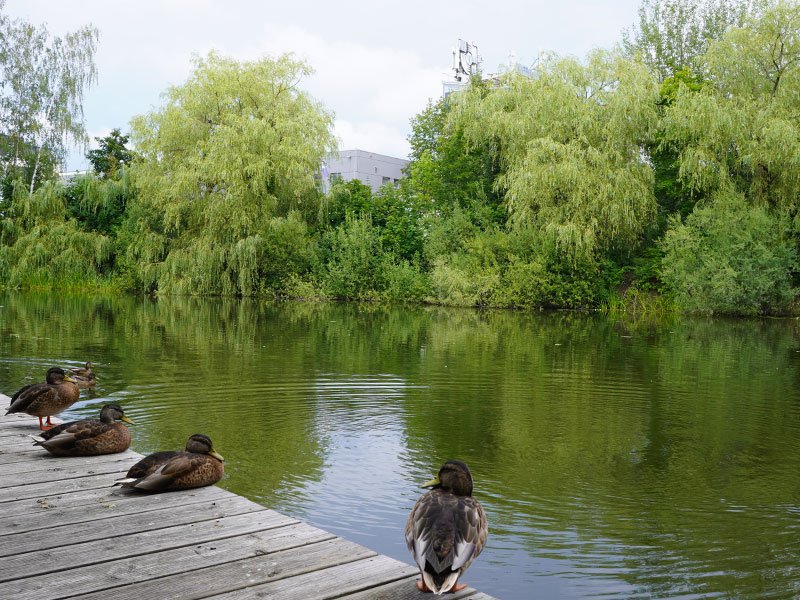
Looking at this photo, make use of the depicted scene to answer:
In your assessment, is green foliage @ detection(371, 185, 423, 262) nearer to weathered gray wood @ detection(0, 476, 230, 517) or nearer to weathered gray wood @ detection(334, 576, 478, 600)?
weathered gray wood @ detection(0, 476, 230, 517)

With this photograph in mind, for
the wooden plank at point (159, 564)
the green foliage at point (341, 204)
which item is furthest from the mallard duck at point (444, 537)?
the green foliage at point (341, 204)

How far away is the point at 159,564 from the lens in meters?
3.32

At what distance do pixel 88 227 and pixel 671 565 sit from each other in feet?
123

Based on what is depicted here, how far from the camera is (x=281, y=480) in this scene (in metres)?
6.32

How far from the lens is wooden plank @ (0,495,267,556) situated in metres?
3.56

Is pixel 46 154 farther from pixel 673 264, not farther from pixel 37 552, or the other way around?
pixel 37 552

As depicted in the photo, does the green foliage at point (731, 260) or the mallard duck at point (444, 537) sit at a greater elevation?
the green foliage at point (731, 260)

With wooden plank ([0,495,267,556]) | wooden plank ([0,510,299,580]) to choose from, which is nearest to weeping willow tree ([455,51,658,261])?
wooden plank ([0,495,267,556])

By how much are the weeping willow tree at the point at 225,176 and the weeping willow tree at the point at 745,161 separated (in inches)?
588

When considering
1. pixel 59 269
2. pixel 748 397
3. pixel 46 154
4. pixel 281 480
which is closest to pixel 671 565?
pixel 281 480

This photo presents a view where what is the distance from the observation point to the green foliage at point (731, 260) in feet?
90.3

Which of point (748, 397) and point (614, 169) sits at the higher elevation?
point (614, 169)

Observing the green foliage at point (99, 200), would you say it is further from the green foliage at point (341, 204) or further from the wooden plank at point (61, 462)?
the wooden plank at point (61, 462)

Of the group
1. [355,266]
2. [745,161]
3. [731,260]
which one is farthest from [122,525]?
[355,266]
